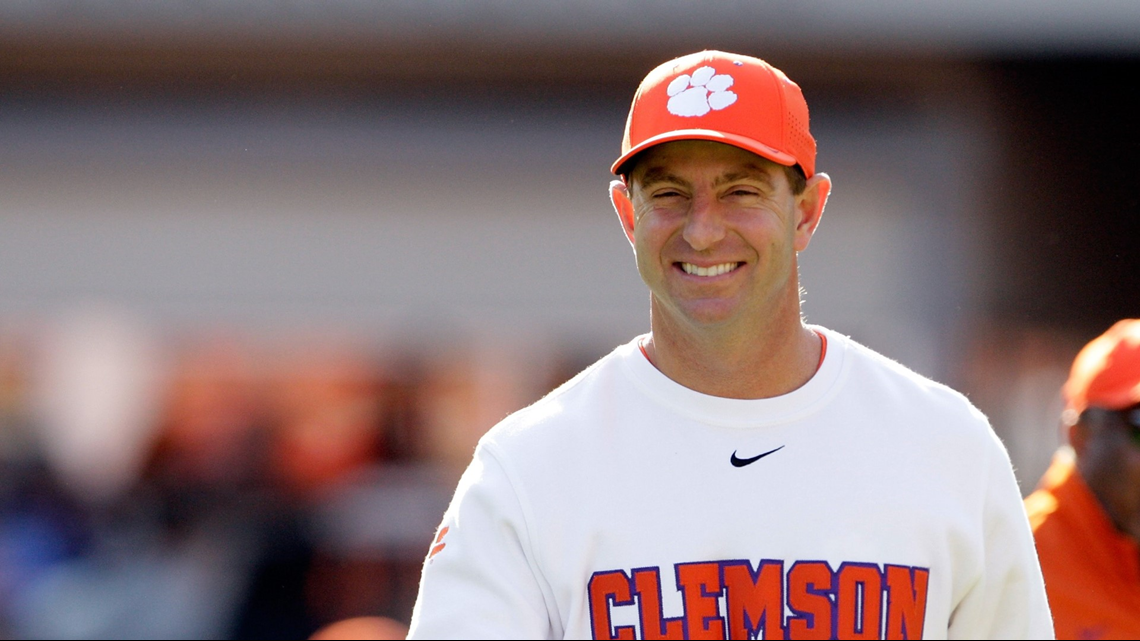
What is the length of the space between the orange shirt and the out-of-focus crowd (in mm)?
3454

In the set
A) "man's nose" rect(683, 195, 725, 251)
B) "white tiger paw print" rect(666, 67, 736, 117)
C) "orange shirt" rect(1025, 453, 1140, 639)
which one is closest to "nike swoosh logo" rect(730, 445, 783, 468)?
"man's nose" rect(683, 195, 725, 251)

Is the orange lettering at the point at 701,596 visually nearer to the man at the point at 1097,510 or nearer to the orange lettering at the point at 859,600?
the orange lettering at the point at 859,600

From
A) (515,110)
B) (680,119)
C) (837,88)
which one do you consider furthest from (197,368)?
(680,119)

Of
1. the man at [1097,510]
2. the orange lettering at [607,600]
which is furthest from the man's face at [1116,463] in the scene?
the orange lettering at [607,600]

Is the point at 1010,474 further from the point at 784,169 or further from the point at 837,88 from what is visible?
the point at 837,88

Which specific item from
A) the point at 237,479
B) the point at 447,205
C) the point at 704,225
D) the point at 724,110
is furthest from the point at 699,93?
the point at 447,205

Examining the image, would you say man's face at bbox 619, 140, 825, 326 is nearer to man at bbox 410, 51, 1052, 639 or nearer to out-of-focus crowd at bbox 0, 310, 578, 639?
man at bbox 410, 51, 1052, 639

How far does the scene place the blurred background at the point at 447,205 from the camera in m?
8.51

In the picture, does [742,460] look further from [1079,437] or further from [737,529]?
[1079,437]

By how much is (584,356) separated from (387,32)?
271cm

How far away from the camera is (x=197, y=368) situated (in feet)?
28.0

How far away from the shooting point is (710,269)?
2141 mm

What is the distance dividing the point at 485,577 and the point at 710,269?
63 centimetres

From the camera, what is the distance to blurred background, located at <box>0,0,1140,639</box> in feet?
27.9
